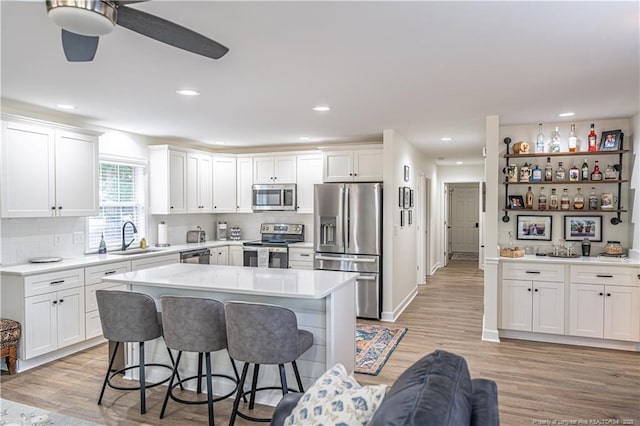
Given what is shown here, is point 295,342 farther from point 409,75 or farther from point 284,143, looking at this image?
point 284,143

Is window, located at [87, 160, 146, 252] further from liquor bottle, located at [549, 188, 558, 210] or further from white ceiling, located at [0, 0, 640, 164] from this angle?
liquor bottle, located at [549, 188, 558, 210]

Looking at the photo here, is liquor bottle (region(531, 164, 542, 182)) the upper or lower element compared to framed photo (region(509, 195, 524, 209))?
upper

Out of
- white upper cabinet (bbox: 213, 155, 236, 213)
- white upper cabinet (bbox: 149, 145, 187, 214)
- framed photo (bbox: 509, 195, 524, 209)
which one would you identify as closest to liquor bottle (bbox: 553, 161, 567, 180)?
framed photo (bbox: 509, 195, 524, 209)

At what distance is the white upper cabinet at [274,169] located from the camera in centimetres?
650

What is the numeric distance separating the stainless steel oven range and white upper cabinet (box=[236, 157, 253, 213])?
444 mm

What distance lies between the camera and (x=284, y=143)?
6.62m

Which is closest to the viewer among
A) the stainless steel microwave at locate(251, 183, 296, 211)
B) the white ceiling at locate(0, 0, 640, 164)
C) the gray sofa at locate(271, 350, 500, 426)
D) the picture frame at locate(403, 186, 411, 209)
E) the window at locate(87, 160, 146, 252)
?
the gray sofa at locate(271, 350, 500, 426)

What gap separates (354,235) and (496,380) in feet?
8.16

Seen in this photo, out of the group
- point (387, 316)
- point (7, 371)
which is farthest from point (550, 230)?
point (7, 371)

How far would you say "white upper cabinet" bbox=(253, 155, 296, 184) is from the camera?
6.50m

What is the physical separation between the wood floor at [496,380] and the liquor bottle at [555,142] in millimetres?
2168

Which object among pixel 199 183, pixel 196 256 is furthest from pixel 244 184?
pixel 196 256

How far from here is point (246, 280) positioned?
3215 millimetres

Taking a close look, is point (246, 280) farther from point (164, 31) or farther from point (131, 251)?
point (131, 251)
